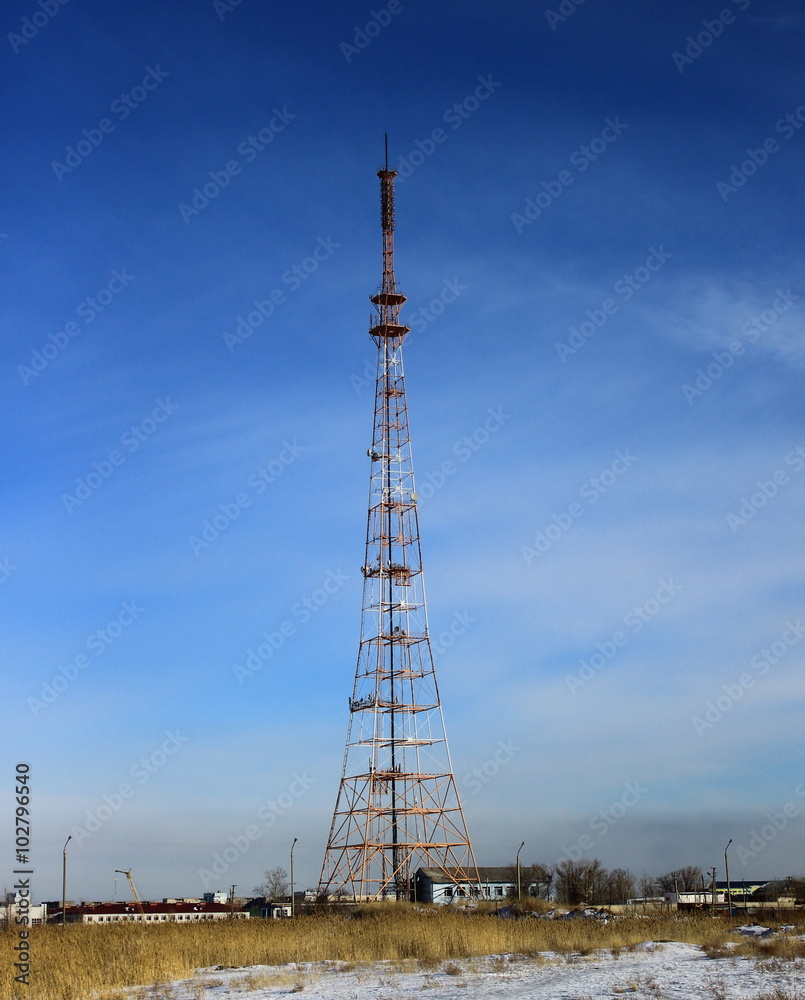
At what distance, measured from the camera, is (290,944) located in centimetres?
3008

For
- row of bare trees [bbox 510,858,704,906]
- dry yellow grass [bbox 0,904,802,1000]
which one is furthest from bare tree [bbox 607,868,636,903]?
dry yellow grass [bbox 0,904,802,1000]

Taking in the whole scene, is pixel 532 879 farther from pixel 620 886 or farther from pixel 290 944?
pixel 290 944

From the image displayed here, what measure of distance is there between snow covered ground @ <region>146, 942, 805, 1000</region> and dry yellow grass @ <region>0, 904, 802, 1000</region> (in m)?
0.83

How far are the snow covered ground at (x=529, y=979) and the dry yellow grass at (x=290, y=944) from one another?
83 cm

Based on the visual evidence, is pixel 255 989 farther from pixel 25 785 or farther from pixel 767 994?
pixel 767 994

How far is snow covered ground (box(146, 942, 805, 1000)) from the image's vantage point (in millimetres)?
18594

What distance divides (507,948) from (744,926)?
1017 centimetres

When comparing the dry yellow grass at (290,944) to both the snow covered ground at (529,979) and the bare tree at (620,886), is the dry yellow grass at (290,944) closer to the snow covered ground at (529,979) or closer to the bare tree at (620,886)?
the snow covered ground at (529,979)

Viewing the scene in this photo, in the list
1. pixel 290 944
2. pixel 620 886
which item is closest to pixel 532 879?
pixel 620 886

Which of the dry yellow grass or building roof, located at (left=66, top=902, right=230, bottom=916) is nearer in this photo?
the dry yellow grass

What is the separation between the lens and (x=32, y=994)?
20844 millimetres

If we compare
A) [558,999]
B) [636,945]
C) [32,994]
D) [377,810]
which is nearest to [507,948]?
[636,945]

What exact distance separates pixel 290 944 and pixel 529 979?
36.0 ft

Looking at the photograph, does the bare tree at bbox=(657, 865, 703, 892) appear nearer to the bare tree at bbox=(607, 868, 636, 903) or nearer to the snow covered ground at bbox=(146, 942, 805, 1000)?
the bare tree at bbox=(607, 868, 636, 903)
